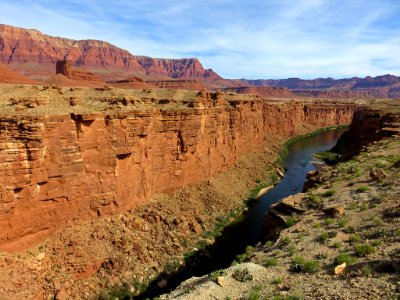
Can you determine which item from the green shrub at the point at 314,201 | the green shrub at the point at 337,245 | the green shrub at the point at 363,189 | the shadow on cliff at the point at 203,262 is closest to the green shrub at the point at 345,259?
the green shrub at the point at 337,245

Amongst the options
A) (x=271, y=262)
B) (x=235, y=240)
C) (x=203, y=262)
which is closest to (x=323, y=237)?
(x=271, y=262)

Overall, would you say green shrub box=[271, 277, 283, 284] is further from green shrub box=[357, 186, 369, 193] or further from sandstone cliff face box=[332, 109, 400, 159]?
sandstone cliff face box=[332, 109, 400, 159]

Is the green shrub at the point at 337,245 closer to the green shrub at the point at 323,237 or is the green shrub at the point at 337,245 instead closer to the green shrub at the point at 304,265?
the green shrub at the point at 323,237

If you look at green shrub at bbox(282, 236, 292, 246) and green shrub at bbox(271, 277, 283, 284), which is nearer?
green shrub at bbox(271, 277, 283, 284)

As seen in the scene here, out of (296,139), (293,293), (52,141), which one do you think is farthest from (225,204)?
(296,139)

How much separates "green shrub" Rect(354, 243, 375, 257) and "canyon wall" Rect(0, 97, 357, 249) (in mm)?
19435

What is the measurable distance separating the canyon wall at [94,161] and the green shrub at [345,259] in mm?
18880

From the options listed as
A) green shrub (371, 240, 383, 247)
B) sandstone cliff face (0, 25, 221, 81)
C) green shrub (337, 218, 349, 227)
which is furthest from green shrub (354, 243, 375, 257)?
sandstone cliff face (0, 25, 221, 81)

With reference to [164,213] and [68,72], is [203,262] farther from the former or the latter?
[68,72]

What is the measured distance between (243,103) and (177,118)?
2438 centimetres

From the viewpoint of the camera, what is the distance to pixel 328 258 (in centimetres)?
1530

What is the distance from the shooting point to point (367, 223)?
1750 cm

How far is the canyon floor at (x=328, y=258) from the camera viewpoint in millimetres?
Answer: 12859

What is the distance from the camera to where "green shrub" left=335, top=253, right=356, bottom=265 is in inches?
560
